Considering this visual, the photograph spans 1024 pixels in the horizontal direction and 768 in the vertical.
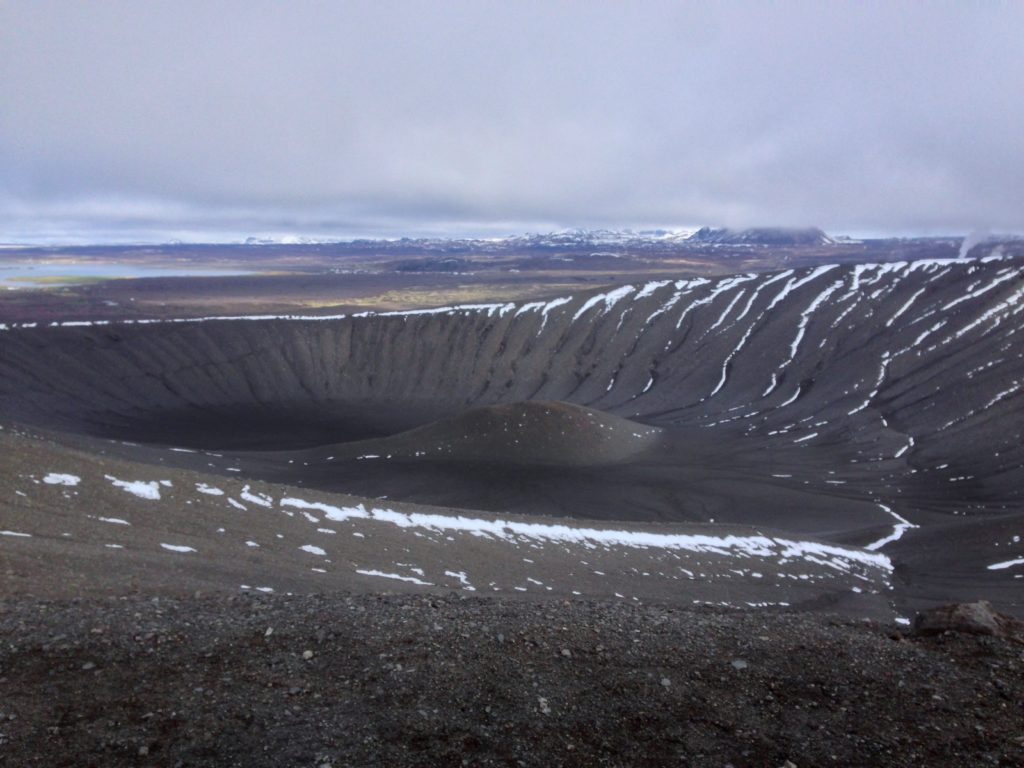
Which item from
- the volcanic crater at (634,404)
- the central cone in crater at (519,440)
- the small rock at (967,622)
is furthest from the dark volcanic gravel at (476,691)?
the central cone in crater at (519,440)

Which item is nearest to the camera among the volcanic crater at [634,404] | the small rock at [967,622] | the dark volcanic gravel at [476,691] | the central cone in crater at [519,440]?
the dark volcanic gravel at [476,691]

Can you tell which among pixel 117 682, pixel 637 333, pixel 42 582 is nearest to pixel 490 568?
pixel 42 582

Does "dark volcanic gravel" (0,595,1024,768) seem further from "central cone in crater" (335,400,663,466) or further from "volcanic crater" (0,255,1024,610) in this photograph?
"central cone in crater" (335,400,663,466)

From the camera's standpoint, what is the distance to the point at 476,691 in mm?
7477

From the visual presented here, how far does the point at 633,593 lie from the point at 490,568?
474cm

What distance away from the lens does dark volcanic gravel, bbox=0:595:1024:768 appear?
6.41 m

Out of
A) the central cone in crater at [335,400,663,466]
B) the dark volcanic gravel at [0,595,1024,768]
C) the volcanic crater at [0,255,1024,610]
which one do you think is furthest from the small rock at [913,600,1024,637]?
the central cone in crater at [335,400,663,466]

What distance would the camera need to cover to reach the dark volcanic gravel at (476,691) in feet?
21.0

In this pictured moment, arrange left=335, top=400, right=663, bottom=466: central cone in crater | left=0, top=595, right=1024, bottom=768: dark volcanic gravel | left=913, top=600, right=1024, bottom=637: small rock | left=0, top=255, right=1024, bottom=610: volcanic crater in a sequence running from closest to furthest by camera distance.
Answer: left=0, top=595, right=1024, bottom=768: dark volcanic gravel → left=913, top=600, right=1024, bottom=637: small rock → left=0, top=255, right=1024, bottom=610: volcanic crater → left=335, top=400, right=663, bottom=466: central cone in crater

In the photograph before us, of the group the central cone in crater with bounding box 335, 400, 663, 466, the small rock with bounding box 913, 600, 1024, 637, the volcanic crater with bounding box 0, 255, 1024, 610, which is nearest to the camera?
the small rock with bounding box 913, 600, 1024, 637

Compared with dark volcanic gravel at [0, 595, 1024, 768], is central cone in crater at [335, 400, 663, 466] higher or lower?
lower

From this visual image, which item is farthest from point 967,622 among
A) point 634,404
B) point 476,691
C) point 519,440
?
point 634,404

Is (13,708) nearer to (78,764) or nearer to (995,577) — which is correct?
(78,764)

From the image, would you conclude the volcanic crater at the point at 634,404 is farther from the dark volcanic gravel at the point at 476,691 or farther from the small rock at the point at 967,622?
the small rock at the point at 967,622
